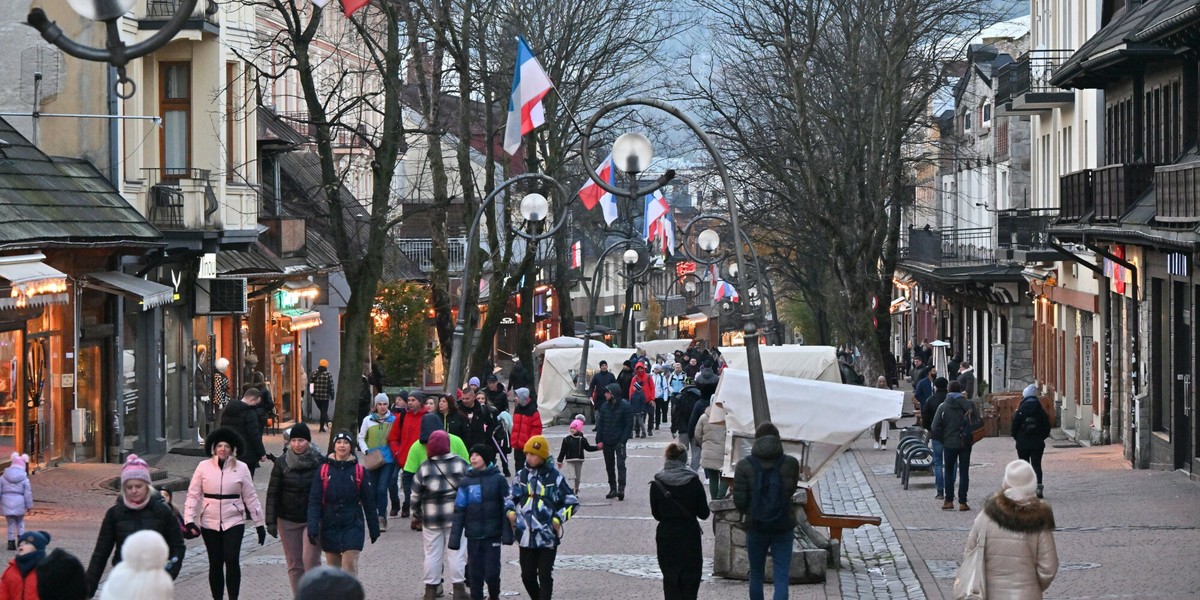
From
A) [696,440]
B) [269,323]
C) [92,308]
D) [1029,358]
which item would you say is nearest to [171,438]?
[92,308]

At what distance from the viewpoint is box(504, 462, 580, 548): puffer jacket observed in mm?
13930

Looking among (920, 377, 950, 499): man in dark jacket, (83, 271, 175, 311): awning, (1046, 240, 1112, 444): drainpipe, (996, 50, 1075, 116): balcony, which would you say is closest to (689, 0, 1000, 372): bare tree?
(996, 50, 1075, 116): balcony

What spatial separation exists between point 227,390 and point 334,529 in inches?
758

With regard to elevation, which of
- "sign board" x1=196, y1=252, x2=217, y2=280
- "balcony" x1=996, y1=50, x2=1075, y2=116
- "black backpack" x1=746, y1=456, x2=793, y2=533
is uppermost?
"balcony" x1=996, y1=50, x2=1075, y2=116

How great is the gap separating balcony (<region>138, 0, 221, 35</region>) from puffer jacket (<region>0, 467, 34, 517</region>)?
11.8m

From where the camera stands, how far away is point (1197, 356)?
2434cm

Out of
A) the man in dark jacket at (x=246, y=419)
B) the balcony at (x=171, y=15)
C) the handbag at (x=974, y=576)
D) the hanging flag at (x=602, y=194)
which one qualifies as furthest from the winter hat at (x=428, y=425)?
the hanging flag at (x=602, y=194)

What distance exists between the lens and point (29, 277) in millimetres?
21953

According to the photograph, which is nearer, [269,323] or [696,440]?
[696,440]

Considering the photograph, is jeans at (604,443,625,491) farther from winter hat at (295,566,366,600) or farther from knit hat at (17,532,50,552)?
winter hat at (295,566,366,600)

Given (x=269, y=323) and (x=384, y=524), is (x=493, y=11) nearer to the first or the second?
(x=269, y=323)

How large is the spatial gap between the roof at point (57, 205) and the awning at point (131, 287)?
0.62 meters

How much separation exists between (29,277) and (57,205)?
3.30m

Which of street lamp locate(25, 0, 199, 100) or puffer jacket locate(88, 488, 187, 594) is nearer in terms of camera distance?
street lamp locate(25, 0, 199, 100)
